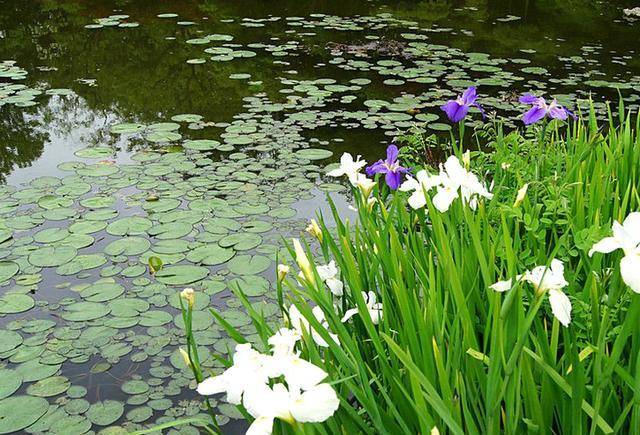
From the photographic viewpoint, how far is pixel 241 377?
744mm

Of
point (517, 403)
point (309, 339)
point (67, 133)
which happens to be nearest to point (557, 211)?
point (517, 403)

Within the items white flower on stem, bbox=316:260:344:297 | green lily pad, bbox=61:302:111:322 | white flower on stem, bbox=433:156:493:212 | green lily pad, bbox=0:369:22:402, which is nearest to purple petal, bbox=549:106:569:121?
white flower on stem, bbox=433:156:493:212

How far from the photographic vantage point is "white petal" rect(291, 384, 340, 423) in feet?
2.23

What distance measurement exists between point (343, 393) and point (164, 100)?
364cm

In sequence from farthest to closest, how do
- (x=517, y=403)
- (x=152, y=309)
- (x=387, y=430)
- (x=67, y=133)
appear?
(x=67, y=133)
(x=152, y=309)
(x=387, y=430)
(x=517, y=403)

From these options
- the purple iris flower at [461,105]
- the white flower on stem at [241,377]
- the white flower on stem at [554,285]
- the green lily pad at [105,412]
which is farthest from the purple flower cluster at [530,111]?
the green lily pad at [105,412]

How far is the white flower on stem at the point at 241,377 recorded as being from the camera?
735mm

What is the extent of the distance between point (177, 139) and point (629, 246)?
3.15 m

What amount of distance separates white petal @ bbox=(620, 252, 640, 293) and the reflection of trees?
3131 mm

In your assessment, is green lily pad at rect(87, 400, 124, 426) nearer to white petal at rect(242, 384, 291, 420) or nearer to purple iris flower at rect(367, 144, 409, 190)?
purple iris flower at rect(367, 144, 409, 190)

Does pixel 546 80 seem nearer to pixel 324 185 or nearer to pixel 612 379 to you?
pixel 324 185

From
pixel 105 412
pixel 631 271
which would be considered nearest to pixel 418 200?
pixel 631 271

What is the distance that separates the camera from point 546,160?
70.8 inches

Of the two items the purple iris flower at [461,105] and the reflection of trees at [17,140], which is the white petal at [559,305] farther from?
the reflection of trees at [17,140]
